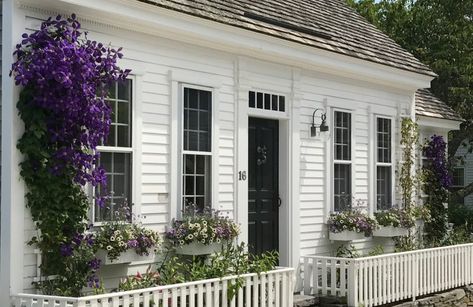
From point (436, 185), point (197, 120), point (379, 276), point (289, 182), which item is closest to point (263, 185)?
point (289, 182)

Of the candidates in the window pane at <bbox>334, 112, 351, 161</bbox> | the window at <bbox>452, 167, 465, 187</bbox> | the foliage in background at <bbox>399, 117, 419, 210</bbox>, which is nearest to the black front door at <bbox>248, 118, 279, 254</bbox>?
the window pane at <bbox>334, 112, 351, 161</bbox>

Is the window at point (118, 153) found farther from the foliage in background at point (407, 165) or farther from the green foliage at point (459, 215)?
the green foliage at point (459, 215)

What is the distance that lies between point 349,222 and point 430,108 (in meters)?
5.63

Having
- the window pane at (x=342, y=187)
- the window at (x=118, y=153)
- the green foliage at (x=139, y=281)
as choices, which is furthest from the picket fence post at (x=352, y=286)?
the window at (x=118, y=153)

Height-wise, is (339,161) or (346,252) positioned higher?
(339,161)

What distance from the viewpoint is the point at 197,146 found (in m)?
9.66

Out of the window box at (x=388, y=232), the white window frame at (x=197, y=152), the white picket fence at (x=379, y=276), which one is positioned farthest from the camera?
the window box at (x=388, y=232)

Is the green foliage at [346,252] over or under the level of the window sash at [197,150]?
under

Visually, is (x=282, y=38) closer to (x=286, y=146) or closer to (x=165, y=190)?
(x=286, y=146)

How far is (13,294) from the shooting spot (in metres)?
7.12

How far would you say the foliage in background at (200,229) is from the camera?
9016mm

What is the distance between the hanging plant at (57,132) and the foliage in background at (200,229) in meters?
1.58

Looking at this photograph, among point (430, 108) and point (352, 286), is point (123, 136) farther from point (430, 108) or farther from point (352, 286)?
point (430, 108)

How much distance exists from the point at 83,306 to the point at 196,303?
6.20 ft
